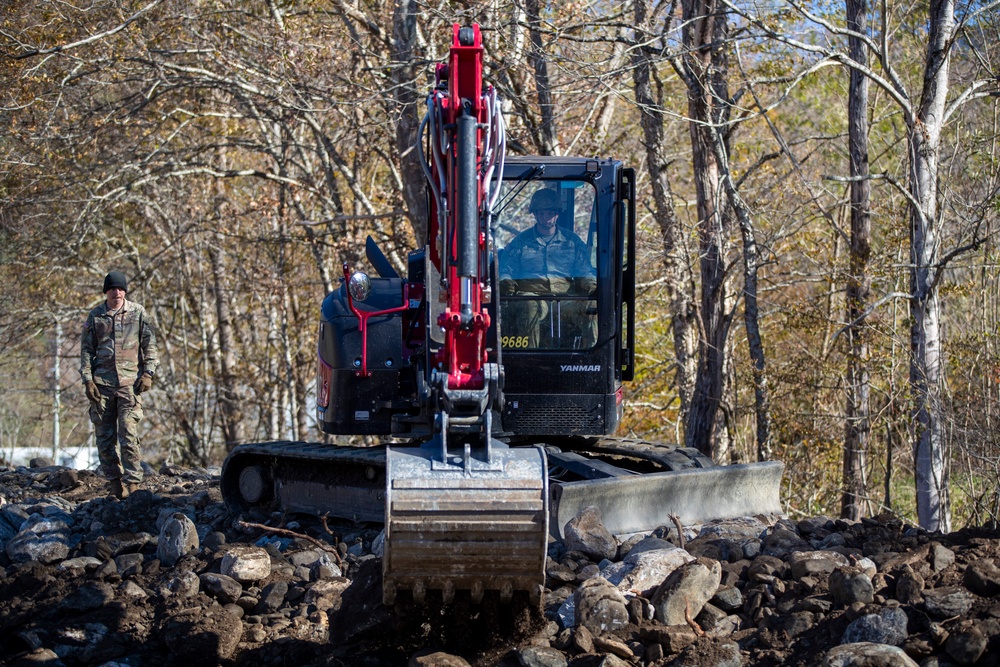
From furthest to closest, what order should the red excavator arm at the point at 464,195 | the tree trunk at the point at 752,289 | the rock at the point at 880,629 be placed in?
the tree trunk at the point at 752,289 → the red excavator arm at the point at 464,195 → the rock at the point at 880,629

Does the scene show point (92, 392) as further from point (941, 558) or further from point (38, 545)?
point (941, 558)

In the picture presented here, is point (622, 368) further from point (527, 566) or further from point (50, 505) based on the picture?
point (50, 505)

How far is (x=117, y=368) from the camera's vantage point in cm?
951

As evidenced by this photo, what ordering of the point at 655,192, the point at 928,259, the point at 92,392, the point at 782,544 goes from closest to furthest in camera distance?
the point at 782,544
the point at 92,392
the point at 928,259
the point at 655,192

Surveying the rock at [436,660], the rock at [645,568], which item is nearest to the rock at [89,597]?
the rock at [436,660]

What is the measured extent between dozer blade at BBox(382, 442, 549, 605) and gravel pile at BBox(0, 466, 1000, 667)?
59 cm

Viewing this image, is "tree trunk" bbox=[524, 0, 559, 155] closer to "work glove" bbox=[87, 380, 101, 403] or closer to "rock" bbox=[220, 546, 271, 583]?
"work glove" bbox=[87, 380, 101, 403]

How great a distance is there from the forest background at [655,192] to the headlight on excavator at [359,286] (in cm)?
385

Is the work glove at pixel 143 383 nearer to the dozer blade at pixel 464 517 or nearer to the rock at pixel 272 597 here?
the rock at pixel 272 597

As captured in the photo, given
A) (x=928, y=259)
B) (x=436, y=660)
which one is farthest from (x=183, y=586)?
(x=928, y=259)

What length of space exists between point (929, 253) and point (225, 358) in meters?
12.1

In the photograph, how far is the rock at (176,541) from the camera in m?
7.31

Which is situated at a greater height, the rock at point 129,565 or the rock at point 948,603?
the rock at point 948,603

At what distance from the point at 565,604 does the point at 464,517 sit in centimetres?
140
